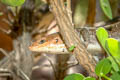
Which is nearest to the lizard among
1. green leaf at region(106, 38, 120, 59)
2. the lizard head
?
the lizard head

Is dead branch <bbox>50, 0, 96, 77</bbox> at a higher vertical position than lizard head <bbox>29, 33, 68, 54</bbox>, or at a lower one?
higher

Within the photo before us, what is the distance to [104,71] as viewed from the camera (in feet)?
1.53

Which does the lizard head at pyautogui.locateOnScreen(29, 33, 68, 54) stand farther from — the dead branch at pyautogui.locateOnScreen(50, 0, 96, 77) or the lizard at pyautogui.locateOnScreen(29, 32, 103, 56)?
the dead branch at pyautogui.locateOnScreen(50, 0, 96, 77)

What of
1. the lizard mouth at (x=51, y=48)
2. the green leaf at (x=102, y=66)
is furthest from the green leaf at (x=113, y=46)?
the lizard mouth at (x=51, y=48)

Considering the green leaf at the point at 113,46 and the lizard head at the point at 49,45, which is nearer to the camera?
the green leaf at the point at 113,46

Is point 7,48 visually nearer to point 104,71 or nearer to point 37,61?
point 37,61

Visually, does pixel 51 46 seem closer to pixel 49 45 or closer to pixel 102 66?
pixel 49 45

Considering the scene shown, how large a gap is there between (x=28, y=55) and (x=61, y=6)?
2.65ft

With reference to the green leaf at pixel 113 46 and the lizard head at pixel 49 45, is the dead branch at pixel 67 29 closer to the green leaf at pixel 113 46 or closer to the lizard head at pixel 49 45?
the green leaf at pixel 113 46

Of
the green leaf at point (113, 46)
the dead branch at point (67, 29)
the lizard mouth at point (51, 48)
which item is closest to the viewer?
the green leaf at point (113, 46)

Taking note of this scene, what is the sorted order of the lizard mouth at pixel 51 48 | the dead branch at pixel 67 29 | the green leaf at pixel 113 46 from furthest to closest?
1. the lizard mouth at pixel 51 48
2. the dead branch at pixel 67 29
3. the green leaf at pixel 113 46

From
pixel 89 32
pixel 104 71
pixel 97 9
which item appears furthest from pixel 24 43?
pixel 104 71

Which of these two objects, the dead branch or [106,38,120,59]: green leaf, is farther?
the dead branch

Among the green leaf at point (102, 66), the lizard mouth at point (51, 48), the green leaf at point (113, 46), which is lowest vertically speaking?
the lizard mouth at point (51, 48)
